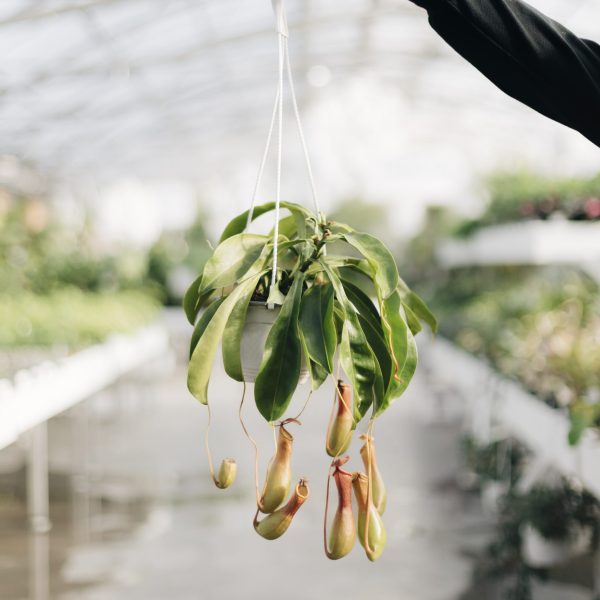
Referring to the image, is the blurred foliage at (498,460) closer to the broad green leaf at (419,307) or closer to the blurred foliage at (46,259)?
the broad green leaf at (419,307)

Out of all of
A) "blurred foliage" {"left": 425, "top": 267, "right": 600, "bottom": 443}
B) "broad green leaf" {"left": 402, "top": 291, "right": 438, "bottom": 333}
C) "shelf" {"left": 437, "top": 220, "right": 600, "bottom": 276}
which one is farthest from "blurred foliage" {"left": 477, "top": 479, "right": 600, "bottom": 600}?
"broad green leaf" {"left": 402, "top": 291, "right": 438, "bottom": 333}

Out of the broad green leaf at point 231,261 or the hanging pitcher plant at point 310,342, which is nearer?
the hanging pitcher plant at point 310,342

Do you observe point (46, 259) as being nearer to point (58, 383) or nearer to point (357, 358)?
point (58, 383)

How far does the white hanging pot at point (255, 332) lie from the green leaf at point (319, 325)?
11 cm

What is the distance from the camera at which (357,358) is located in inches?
55.2

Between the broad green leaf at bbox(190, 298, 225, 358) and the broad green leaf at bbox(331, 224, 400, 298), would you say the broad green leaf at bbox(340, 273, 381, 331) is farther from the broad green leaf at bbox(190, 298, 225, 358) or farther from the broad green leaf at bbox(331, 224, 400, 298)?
the broad green leaf at bbox(190, 298, 225, 358)

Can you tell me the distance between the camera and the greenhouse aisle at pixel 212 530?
370cm

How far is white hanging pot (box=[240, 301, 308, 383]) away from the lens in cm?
152

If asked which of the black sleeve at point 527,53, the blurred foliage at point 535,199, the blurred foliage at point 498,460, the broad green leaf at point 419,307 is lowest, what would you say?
the blurred foliage at point 498,460

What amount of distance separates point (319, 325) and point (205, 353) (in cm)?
19

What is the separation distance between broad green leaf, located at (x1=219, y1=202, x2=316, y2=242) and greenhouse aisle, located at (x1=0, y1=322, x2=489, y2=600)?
2.24 metres

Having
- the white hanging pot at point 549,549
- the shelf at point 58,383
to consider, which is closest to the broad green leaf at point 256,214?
the shelf at point 58,383

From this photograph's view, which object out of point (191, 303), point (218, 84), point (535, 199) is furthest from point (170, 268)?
point (191, 303)

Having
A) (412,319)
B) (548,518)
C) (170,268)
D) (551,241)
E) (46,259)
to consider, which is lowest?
(548,518)
